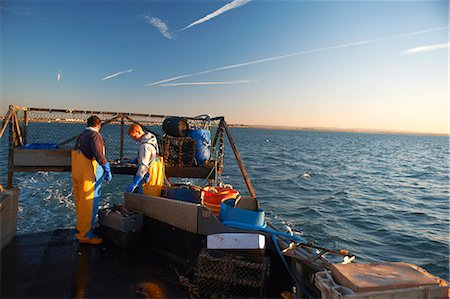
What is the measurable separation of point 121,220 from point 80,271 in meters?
1.01

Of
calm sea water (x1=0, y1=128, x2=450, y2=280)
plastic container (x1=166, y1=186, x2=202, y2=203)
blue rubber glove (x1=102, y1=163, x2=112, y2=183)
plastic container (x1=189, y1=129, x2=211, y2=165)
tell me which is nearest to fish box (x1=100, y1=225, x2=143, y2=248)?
plastic container (x1=166, y1=186, x2=202, y2=203)

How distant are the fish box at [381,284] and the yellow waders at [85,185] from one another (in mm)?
3898

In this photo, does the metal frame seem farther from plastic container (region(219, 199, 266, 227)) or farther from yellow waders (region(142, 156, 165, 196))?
yellow waders (region(142, 156, 165, 196))

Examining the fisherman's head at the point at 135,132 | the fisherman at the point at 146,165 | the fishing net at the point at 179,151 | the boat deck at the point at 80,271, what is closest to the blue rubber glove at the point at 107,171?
the fisherman at the point at 146,165

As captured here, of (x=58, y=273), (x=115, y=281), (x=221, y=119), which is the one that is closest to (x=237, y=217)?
(x=115, y=281)

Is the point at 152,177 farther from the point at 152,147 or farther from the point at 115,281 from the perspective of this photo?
the point at 115,281

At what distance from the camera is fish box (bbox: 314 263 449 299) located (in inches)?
96.9

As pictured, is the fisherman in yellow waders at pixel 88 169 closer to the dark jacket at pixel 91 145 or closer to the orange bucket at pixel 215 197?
the dark jacket at pixel 91 145

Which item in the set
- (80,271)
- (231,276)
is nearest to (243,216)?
(231,276)

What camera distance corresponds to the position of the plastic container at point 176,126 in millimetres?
7699

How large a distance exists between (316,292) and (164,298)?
1.89m

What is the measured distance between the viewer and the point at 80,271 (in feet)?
14.0

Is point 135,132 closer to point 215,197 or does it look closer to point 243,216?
point 215,197

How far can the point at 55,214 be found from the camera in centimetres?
1136
